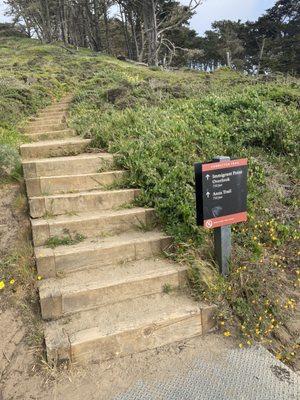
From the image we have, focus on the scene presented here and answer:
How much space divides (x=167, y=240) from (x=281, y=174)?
214 cm

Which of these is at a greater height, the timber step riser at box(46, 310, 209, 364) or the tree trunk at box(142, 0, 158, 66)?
the tree trunk at box(142, 0, 158, 66)

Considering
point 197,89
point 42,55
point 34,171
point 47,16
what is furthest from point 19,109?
point 47,16

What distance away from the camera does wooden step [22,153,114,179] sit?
465 centimetres

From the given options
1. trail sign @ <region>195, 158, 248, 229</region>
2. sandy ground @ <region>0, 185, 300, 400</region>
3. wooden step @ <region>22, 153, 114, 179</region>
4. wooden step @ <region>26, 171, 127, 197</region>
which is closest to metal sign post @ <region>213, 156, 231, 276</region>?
trail sign @ <region>195, 158, 248, 229</region>

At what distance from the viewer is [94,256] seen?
3.53m

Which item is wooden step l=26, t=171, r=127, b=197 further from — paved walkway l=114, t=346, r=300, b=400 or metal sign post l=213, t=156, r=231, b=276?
paved walkway l=114, t=346, r=300, b=400

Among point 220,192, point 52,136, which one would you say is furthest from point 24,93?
point 220,192

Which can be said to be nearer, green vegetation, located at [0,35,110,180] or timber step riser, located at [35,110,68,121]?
green vegetation, located at [0,35,110,180]

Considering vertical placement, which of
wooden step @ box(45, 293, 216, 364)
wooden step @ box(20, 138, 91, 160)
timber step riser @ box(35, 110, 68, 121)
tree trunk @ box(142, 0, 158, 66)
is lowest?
wooden step @ box(45, 293, 216, 364)

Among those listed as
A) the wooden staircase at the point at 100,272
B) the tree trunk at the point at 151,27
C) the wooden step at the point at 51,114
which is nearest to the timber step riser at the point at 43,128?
the wooden step at the point at 51,114

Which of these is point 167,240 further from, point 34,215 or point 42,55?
point 42,55

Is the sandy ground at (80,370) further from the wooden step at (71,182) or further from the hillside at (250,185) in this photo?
the wooden step at (71,182)

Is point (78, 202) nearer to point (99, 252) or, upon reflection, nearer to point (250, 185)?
point (99, 252)

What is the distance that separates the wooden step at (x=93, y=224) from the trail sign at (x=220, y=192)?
3.39 ft
